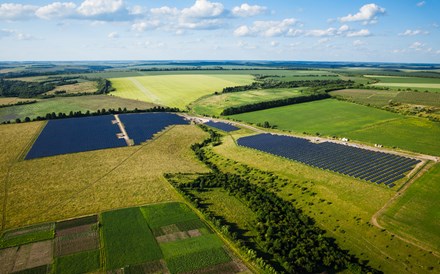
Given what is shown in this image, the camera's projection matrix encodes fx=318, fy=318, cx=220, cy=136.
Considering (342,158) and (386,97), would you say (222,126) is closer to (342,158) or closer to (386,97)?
(342,158)

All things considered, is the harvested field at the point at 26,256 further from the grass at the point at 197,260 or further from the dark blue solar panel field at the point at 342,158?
the dark blue solar panel field at the point at 342,158

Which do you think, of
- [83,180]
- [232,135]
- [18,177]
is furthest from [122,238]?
[232,135]

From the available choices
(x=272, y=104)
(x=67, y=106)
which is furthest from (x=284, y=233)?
(x=67, y=106)

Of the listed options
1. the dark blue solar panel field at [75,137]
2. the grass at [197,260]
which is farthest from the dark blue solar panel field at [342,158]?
the dark blue solar panel field at [75,137]

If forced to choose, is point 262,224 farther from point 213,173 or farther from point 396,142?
point 396,142

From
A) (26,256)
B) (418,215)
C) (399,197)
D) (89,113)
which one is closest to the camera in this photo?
(26,256)

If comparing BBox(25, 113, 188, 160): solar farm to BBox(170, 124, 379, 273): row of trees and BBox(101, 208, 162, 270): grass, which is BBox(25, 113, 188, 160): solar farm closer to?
BBox(170, 124, 379, 273): row of trees

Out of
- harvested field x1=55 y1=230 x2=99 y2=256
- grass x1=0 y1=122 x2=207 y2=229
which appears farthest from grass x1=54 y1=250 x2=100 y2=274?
grass x1=0 y1=122 x2=207 y2=229
